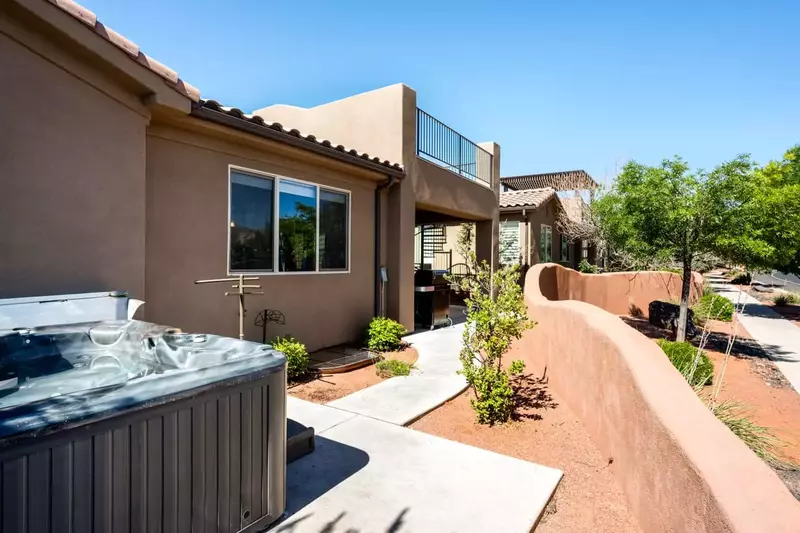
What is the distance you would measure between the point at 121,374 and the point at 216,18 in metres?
6.16

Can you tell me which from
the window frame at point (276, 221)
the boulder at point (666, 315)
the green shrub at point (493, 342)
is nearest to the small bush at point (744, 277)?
the boulder at point (666, 315)

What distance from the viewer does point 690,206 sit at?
8383 millimetres

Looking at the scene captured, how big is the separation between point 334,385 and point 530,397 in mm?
2688

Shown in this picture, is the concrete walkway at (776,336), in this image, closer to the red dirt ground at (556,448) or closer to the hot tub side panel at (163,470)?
the red dirt ground at (556,448)

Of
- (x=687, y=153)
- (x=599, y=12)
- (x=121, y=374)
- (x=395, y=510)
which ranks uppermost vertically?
(x=599, y=12)

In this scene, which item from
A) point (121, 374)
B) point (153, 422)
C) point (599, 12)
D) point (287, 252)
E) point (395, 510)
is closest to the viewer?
point (153, 422)

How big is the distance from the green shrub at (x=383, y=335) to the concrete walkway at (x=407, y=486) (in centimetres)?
352

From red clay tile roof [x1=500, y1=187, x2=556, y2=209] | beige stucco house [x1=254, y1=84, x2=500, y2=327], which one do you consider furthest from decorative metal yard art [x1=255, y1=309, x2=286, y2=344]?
red clay tile roof [x1=500, y1=187, x2=556, y2=209]

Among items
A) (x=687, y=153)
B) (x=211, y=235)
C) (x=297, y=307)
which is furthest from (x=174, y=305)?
(x=687, y=153)

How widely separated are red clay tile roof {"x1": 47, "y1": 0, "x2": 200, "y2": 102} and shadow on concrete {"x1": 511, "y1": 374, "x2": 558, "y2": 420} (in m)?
5.38

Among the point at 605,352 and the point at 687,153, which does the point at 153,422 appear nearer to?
the point at 605,352

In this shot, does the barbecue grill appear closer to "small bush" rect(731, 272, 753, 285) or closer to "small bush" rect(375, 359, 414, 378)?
"small bush" rect(375, 359, 414, 378)

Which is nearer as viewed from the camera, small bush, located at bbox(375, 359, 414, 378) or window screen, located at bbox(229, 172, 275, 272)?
window screen, located at bbox(229, 172, 275, 272)

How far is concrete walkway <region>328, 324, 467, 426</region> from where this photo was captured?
4766 millimetres
